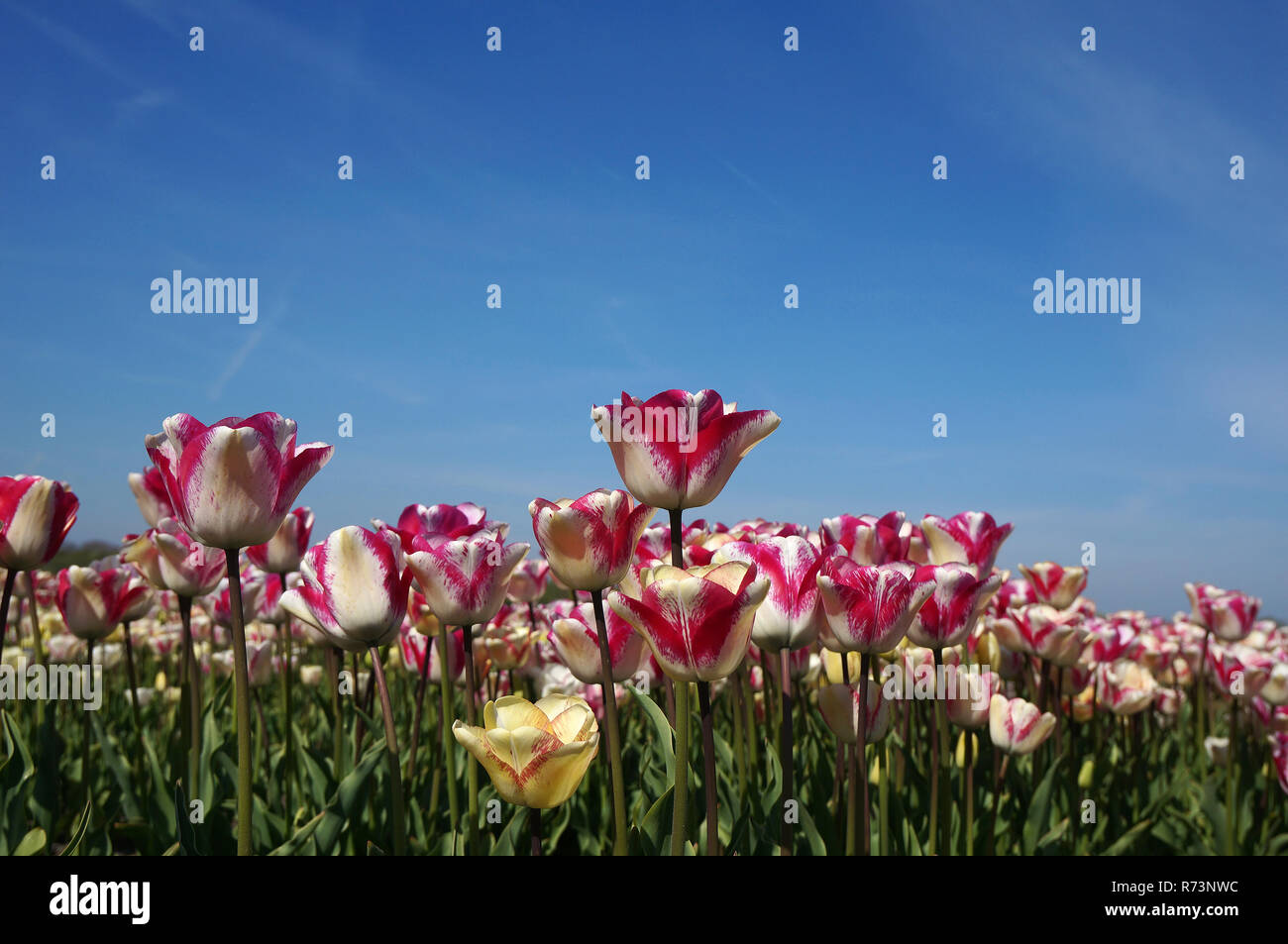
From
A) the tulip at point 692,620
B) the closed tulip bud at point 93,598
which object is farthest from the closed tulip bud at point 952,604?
the closed tulip bud at point 93,598

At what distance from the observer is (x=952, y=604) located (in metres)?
2.51

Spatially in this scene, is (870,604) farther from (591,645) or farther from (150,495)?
(150,495)

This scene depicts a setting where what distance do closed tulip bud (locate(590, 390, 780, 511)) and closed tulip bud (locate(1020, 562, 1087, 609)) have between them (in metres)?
3.30

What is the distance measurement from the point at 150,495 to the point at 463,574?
2268 mm

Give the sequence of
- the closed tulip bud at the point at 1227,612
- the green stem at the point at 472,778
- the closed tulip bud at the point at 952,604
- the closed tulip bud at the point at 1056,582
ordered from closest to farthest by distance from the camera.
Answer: the green stem at the point at 472,778
the closed tulip bud at the point at 952,604
the closed tulip bud at the point at 1056,582
the closed tulip bud at the point at 1227,612

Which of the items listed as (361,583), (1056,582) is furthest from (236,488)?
→ (1056,582)

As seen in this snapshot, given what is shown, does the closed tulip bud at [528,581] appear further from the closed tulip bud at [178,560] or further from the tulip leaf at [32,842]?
the tulip leaf at [32,842]

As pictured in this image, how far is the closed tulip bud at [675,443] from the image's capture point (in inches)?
77.0

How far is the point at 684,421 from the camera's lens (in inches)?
78.0

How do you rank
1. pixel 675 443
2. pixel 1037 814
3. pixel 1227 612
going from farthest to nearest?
pixel 1227 612
pixel 1037 814
pixel 675 443

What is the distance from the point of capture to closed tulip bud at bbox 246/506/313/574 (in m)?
→ 3.50

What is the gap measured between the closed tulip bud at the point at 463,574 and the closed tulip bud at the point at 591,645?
14.2 inches
